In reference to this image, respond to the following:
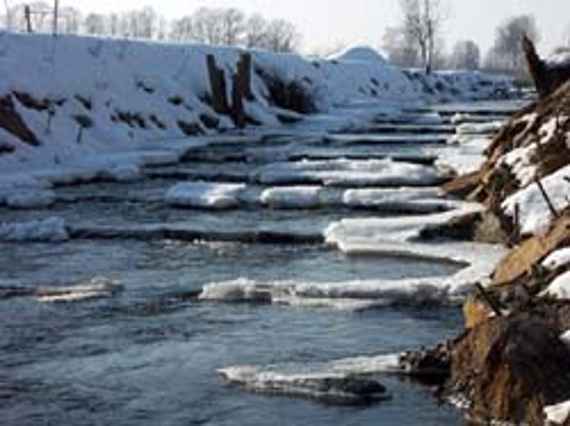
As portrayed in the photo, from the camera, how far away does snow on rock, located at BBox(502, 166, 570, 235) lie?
50.4ft

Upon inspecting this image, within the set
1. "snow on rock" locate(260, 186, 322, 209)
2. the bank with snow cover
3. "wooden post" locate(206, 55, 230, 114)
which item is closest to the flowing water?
"snow on rock" locate(260, 186, 322, 209)

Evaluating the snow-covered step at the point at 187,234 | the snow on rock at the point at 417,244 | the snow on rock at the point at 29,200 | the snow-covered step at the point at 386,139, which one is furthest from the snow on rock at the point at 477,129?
the snow-covered step at the point at 187,234

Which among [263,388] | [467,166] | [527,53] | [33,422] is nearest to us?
[33,422]

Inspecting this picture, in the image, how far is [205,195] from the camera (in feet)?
78.6

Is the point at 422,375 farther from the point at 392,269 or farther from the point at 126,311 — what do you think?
the point at 392,269

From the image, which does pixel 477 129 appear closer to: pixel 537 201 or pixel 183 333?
pixel 537 201

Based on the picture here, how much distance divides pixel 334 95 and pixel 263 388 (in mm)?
59197

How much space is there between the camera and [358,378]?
10422 mm

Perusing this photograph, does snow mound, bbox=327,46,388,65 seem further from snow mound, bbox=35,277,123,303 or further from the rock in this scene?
the rock

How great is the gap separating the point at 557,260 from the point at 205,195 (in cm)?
1369

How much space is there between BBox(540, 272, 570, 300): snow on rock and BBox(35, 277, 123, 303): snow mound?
6103 mm

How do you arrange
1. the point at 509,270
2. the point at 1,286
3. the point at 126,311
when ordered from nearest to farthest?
the point at 509,270 → the point at 126,311 → the point at 1,286

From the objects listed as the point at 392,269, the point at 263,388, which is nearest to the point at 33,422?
the point at 263,388

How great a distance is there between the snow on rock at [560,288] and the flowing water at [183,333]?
128 centimetres
